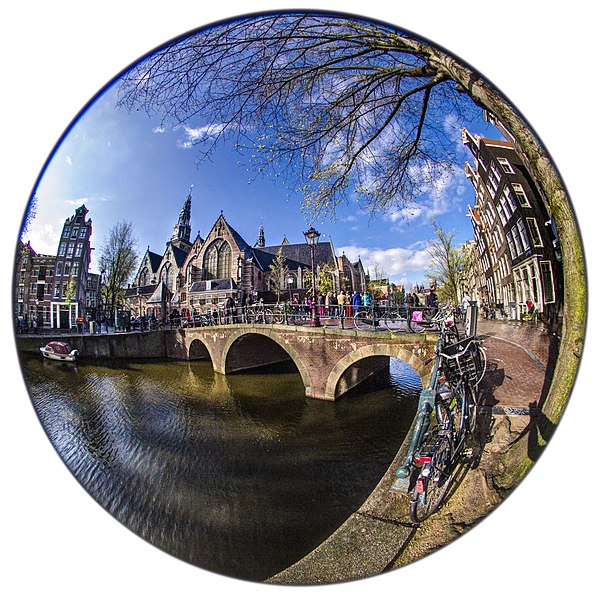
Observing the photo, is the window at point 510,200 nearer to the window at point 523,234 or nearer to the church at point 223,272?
the window at point 523,234

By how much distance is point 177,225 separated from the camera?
1.32 meters

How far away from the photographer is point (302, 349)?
1.53m

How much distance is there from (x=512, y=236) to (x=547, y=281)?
0.81ft

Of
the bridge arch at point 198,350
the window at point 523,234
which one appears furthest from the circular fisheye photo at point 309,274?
the bridge arch at point 198,350

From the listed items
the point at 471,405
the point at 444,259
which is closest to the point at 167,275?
the point at 444,259

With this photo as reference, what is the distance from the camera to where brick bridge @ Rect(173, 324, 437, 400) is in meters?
1.50

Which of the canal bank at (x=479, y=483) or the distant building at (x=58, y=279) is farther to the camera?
the distant building at (x=58, y=279)

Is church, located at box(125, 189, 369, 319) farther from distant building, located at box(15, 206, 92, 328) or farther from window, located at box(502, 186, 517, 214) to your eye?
window, located at box(502, 186, 517, 214)

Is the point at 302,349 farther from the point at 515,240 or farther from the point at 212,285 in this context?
the point at 515,240

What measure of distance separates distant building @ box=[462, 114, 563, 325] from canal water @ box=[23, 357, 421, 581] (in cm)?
61

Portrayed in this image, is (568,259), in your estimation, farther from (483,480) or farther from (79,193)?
(79,193)

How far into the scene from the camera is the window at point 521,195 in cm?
125

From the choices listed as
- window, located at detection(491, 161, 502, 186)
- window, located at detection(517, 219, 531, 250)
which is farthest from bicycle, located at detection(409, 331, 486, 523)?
window, located at detection(491, 161, 502, 186)

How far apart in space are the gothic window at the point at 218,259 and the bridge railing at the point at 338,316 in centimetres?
23
